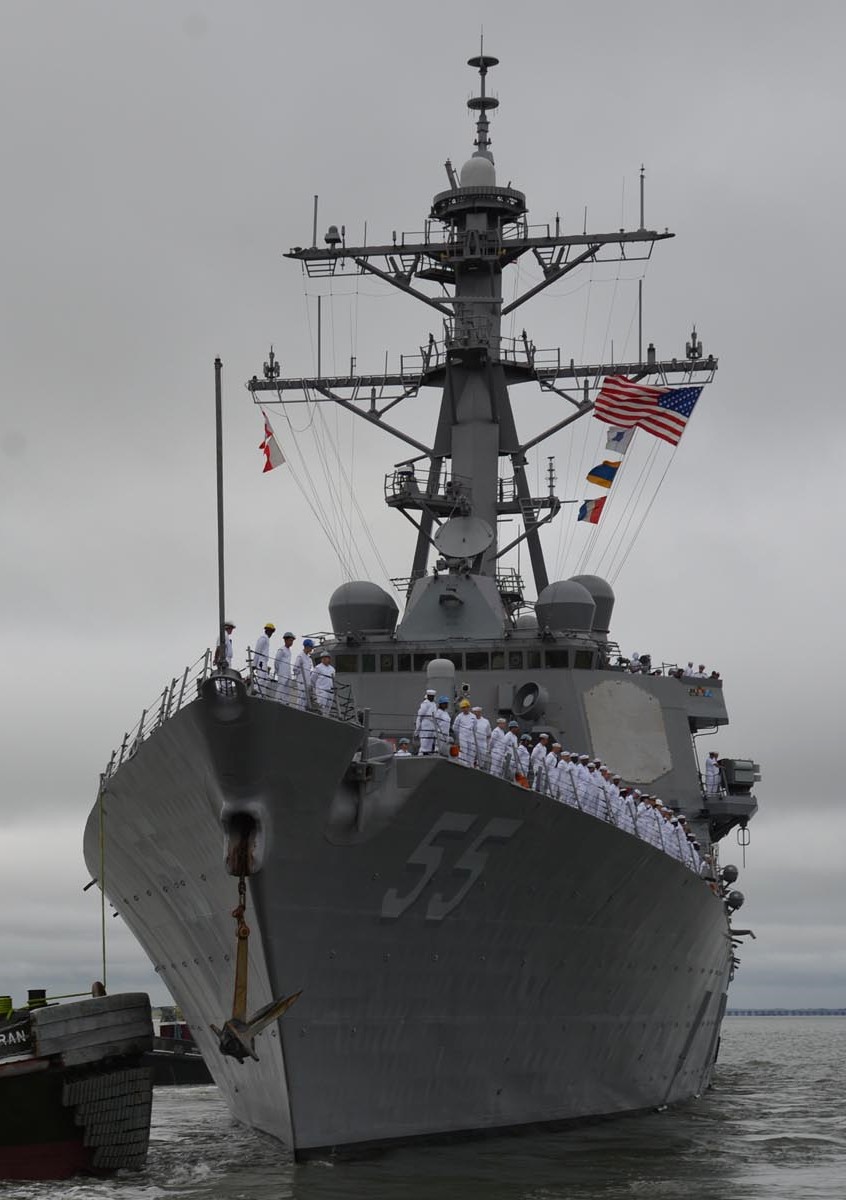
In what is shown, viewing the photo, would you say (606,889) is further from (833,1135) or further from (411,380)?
(411,380)

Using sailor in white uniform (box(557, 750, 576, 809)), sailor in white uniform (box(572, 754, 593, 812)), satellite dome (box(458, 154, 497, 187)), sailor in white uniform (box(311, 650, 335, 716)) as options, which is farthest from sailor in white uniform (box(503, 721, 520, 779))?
satellite dome (box(458, 154, 497, 187))

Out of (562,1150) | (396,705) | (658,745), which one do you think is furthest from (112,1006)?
(658,745)

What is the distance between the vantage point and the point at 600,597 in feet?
80.7

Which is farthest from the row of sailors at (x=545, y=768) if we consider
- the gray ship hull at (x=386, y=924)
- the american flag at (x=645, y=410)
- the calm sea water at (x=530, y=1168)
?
the american flag at (x=645, y=410)

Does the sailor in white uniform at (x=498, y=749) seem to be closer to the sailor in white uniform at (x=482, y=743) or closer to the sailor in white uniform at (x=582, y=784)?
the sailor in white uniform at (x=482, y=743)

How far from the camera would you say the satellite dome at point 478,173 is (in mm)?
25188

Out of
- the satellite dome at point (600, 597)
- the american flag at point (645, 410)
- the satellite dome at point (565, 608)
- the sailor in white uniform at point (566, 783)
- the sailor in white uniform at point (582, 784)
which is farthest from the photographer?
the satellite dome at point (600, 597)

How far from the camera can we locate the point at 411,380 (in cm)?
2617

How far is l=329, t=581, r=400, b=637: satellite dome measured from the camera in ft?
73.5

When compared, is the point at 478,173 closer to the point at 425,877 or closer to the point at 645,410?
the point at 645,410

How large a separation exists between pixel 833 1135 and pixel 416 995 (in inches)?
292

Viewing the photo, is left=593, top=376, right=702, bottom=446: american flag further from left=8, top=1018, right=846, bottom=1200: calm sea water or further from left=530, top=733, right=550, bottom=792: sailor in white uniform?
left=8, top=1018, right=846, bottom=1200: calm sea water

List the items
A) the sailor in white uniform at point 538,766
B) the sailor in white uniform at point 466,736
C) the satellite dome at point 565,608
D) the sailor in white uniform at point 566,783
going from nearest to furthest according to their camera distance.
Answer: the sailor in white uniform at point 466,736 → the sailor in white uniform at point 538,766 → the sailor in white uniform at point 566,783 → the satellite dome at point 565,608

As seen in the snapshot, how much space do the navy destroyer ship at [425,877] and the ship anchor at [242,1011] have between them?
0.02 meters
